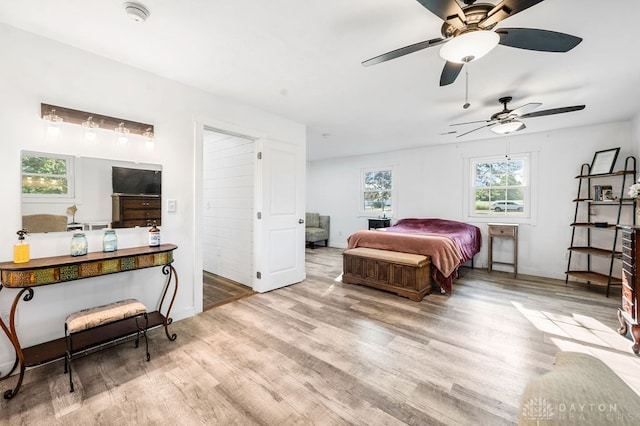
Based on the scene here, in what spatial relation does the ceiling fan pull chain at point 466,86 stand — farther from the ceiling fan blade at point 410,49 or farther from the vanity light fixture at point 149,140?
the vanity light fixture at point 149,140

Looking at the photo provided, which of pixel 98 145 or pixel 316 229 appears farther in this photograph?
pixel 316 229

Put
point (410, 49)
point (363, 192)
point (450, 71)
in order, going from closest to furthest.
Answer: point (410, 49) < point (450, 71) < point (363, 192)

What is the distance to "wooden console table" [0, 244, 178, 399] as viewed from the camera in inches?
70.1

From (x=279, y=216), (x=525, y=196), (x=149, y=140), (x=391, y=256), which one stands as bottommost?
(x=391, y=256)

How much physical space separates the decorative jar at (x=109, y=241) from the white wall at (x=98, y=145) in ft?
0.31

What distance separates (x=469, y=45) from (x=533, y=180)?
441 cm

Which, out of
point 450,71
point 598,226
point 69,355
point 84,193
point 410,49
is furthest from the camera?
point 598,226

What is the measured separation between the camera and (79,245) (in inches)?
84.4

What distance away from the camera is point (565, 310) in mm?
3197

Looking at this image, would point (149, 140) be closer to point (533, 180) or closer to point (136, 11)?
point (136, 11)

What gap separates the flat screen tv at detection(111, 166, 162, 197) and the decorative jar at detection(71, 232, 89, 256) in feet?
1.53

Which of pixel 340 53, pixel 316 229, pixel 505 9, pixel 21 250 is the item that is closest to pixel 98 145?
pixel 21 250

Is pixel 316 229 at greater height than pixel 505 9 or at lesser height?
lesser

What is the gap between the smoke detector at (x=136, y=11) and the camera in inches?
67.9
